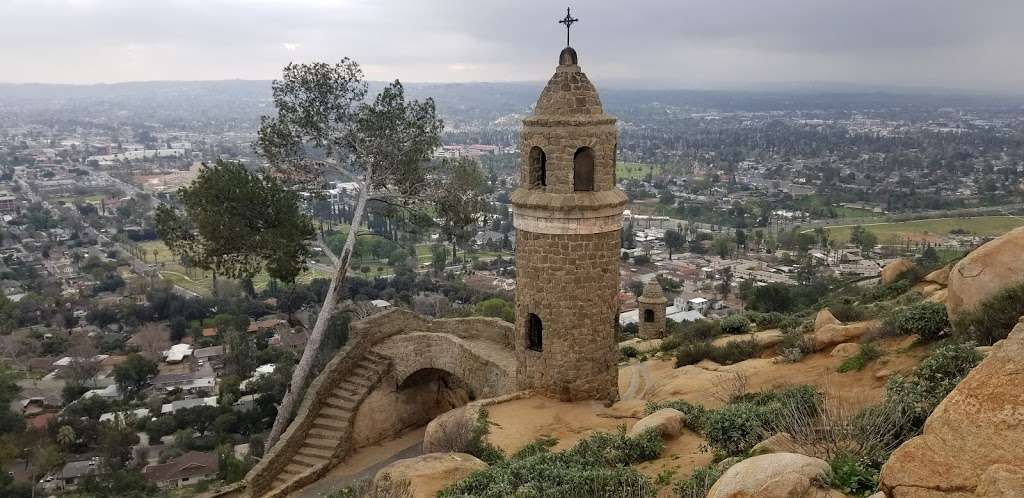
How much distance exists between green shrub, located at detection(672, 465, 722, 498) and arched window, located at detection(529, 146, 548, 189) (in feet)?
19.3

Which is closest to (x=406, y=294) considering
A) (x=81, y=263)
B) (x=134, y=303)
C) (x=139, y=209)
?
(x=134, y=303)

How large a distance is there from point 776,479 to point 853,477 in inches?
33.5

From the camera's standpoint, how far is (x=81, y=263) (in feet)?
203

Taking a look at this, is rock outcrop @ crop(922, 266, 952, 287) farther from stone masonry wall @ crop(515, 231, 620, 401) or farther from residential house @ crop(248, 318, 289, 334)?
residential house @ crop(248, 318, 289, 334)

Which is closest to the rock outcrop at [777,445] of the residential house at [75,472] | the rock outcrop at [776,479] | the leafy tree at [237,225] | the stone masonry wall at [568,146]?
the rock outcrop at [776,479]

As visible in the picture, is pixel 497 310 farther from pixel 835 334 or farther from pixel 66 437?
pixel 835 334

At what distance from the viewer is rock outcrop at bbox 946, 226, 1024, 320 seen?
8609 millimetres

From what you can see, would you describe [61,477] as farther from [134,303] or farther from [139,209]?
[139,209]

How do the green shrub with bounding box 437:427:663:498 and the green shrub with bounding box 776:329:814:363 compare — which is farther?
the green shrub with bounding box 776:329:814:363

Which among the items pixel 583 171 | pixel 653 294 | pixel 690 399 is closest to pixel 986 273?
pixel 690 399

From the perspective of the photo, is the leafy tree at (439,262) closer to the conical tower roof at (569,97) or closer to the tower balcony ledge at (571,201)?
the tower balcony ledge at (571,201)

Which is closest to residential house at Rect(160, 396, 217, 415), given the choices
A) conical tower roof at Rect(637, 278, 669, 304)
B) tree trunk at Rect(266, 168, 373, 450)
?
tree trunk at Rect(266, 168, 373, 450)

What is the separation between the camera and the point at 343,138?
52.8 feet

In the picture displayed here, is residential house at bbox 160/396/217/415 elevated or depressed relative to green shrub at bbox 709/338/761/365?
depressed
